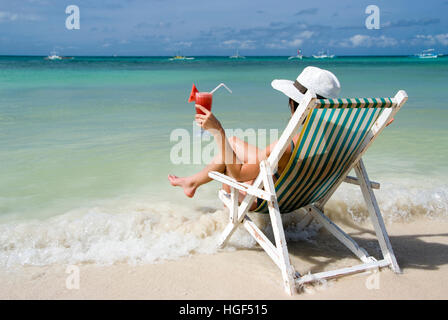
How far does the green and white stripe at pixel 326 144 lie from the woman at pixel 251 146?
13 centimetres

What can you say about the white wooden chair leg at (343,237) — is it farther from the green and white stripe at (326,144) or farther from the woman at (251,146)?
the woman at (251,146)

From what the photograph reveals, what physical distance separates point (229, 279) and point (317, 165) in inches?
33.7

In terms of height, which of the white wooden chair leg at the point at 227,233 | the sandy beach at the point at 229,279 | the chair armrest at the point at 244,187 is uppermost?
the chair armrest at the point at 244,187

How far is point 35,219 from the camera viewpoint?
3.63m

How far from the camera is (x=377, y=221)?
106 inches

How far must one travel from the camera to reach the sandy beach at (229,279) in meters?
2.38

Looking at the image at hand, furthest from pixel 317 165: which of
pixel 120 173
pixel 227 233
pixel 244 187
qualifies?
pixel 120 173

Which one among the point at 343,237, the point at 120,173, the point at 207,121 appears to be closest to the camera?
the point at 207,121

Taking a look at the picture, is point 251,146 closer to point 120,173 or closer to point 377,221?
point 377,221

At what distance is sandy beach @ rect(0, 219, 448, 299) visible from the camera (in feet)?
7.79

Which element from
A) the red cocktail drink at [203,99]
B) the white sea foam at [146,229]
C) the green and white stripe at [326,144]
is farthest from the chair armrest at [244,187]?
the white sea foam at [146,229]

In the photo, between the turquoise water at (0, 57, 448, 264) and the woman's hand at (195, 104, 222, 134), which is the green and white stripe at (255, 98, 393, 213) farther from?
the turquoise water at (0, 57, 448, 264)
